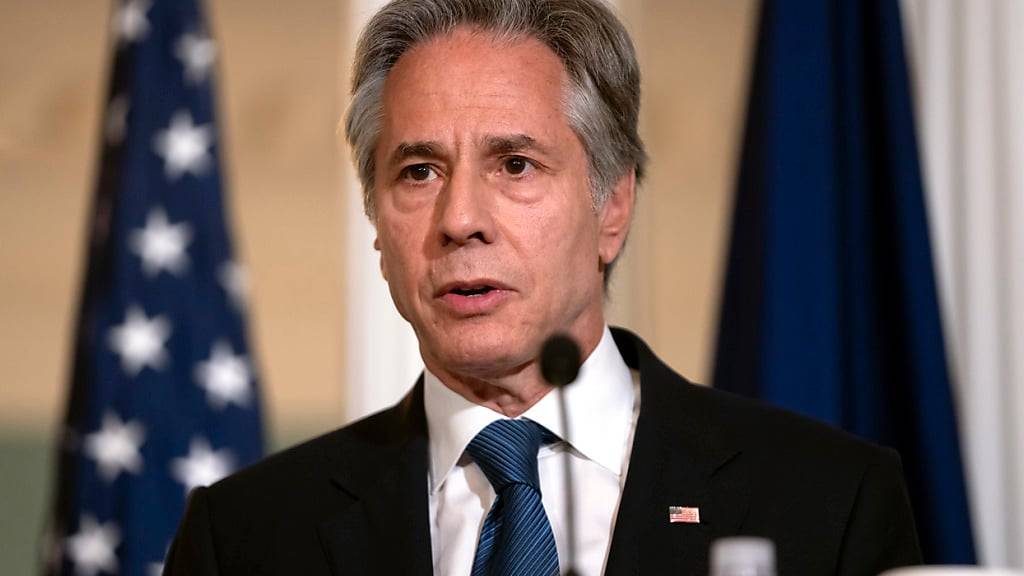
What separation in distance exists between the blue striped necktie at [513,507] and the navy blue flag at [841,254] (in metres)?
1.11

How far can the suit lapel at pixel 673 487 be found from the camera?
7.01 ft

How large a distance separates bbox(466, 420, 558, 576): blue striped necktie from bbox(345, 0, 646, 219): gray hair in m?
0.41

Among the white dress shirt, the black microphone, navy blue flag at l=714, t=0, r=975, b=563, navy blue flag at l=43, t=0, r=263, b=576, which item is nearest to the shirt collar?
the white dress shirt

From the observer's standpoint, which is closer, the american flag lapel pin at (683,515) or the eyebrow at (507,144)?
the american flag lapel pin at (683,515)

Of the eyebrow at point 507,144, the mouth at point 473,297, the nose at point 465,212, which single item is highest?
the eyebrow at point 507,144

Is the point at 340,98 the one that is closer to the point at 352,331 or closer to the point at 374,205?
the point at 352,331

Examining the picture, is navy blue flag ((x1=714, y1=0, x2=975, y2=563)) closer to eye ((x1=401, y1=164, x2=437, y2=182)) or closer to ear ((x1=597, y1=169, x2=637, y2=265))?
ear ((x1=597, y1=169, x2=637, y2=265))

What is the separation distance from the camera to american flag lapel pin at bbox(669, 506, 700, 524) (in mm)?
2178

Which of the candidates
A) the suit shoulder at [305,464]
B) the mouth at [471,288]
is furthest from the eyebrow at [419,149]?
the suit shoulder at [305,464]

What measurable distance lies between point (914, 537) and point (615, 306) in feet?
5.74

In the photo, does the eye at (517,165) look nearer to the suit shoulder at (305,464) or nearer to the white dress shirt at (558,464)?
the white dress shirt at (558,464)

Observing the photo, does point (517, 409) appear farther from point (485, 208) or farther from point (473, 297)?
point (485, 208)

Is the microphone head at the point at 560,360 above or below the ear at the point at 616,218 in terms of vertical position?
below

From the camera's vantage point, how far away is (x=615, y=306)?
388 centimetres
